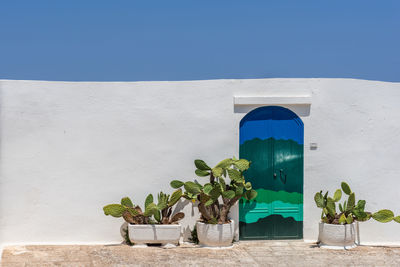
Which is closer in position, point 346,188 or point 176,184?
point 176,184

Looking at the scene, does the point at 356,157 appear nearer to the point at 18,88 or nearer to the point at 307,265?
the point at 307,265

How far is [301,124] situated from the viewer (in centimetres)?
818

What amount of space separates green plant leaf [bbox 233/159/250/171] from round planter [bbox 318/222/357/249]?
146cm

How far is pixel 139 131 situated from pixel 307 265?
3169 millimetres

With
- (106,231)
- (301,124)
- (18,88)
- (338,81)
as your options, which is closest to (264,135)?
(301,124)

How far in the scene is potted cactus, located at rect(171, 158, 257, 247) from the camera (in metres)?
7.59

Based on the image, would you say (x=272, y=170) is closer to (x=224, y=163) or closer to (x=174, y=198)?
(x=224, y=163)

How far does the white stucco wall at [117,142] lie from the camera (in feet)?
26.0

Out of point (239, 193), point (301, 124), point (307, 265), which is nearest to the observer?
point (307, 265)

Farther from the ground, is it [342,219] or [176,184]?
[176,184]

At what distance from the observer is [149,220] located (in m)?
7.73

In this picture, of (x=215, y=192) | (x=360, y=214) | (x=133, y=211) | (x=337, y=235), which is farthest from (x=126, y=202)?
(x=360, y=214)

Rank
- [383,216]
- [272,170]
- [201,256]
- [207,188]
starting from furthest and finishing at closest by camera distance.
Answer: [272,170], [383,216], [207,188], [201,256]

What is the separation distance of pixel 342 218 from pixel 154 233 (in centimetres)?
278
